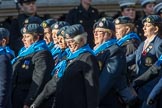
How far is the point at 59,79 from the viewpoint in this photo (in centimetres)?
687

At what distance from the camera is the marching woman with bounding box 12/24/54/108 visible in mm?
7211

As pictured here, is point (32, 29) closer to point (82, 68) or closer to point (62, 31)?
point (62, 31)

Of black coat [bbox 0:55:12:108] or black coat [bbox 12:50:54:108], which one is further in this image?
black coat [bbox 12:50:54:108]

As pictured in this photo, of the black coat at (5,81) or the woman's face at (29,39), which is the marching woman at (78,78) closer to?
the black coat at (5,81)

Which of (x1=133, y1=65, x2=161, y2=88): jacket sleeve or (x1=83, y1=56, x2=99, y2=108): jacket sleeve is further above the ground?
(x1=83, y1=56, x2=99, y2=108): jacket sleeve

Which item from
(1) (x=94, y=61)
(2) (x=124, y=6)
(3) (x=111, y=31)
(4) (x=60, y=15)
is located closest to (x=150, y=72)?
(3) (x=111, y=31)

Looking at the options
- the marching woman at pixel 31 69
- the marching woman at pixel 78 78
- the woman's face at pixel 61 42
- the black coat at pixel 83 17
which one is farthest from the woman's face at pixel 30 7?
the marching woman at pixel 78 78

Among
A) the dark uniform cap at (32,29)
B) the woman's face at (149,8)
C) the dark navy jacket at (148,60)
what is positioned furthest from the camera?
the woman's face at (149,8)

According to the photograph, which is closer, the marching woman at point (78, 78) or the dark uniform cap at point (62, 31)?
the marching woman at point (78, 78)

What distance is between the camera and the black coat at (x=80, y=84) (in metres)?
6.49

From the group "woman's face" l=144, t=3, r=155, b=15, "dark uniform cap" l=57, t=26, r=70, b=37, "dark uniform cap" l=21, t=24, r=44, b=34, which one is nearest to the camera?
"dark uniform cap" l=57, t=26, r=70, b=37

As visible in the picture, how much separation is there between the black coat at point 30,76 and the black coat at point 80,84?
22.1 inches

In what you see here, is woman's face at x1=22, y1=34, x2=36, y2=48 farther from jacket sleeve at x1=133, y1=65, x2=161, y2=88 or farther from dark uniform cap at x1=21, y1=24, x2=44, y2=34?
jacket sleeve at x1=133, y1=65, x2=161, y2=88

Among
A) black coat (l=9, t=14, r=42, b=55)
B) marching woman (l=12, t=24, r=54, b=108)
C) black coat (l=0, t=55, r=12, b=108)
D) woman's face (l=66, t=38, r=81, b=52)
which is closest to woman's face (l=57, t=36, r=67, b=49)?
marching woman (l=12, t=24, r=54, b=108)
